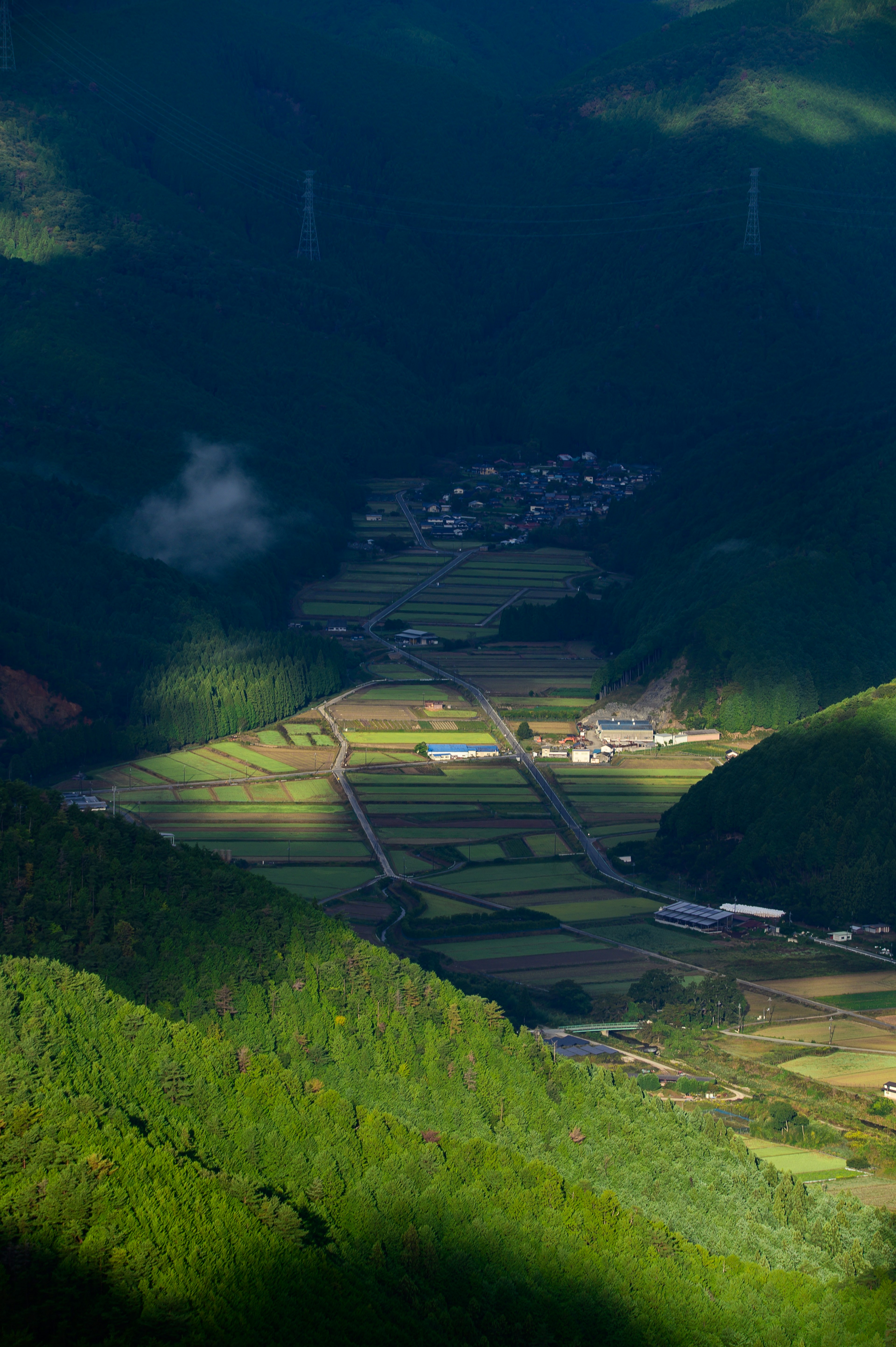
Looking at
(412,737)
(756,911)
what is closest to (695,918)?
(756,911)

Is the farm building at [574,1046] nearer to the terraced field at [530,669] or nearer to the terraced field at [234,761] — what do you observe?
the terraced field at [234,761]

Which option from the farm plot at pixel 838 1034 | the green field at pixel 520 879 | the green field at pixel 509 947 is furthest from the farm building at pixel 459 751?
the farm plot at pixel 838 1034

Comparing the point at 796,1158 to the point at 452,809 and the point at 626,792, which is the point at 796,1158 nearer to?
the point at 452,809

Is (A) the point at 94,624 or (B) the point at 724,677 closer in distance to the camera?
(B) the point at 724,677

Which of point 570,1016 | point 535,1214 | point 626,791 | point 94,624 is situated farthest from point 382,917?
point 94,624

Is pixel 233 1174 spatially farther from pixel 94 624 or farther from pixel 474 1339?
pixel 94 624
